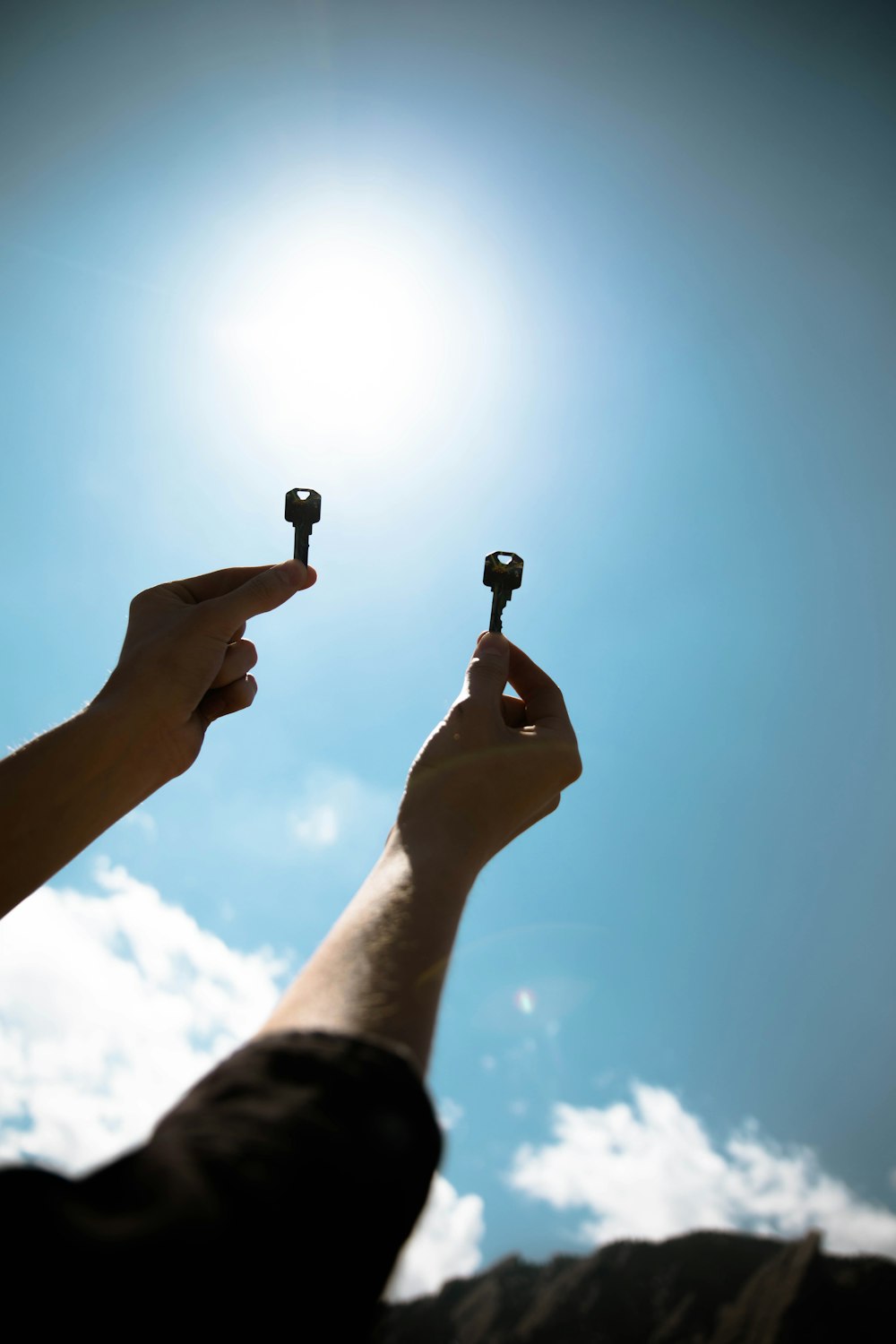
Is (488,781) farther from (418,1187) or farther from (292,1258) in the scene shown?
(292,1258)

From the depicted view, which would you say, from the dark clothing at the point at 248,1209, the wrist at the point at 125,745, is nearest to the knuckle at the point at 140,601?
the wrist at the point at 125,745

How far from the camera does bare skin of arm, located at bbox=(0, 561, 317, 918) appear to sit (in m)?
1.95

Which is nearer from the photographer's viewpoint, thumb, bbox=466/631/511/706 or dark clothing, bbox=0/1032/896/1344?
dark clothing, bbox=0/1032/896/1344

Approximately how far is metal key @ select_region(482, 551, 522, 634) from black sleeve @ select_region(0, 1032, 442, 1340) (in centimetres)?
289

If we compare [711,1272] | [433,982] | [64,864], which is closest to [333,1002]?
[433,982]

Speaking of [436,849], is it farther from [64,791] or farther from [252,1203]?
[64,791]

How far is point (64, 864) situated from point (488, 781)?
1354 mm

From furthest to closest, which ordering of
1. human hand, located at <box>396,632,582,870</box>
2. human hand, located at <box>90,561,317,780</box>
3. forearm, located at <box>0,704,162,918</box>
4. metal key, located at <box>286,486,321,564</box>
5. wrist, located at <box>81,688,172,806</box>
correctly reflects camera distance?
metal key, located at <box>286,486,321,564</box>, human hand, located at <box>90,561,317,780</box>, wrist, located at <box>81,688,172,806</box>, forearm, located at <box>0,704,162,918</box>, human hand, located at <box>396,632,582,870</box>

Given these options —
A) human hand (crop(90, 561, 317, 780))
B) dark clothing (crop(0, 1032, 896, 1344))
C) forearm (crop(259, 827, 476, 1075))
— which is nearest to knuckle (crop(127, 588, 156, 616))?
human hand (crop(90, 561, 317, 780))

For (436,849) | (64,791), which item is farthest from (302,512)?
(436,849)

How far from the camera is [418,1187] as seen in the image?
0.73 meters

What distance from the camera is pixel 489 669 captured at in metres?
2.65

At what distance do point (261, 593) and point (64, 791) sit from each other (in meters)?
1.20

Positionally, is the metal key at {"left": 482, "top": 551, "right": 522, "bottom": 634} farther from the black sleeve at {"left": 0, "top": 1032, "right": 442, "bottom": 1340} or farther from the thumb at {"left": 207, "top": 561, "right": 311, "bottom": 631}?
the black sleeve at {"left": 0, "top": 1032, "right": 442, "bottom": 1340}
